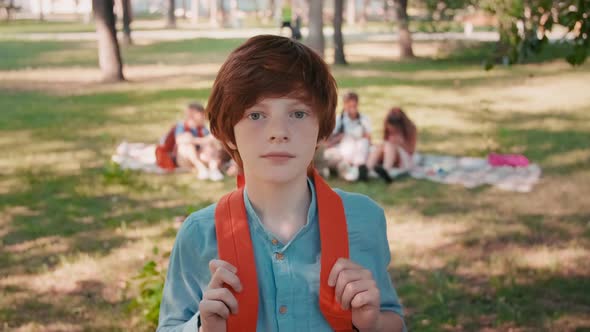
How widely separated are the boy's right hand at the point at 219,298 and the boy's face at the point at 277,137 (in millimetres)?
278

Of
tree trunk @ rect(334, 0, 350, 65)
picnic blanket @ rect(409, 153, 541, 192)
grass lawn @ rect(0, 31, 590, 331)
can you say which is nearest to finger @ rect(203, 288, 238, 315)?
grass lawn @ rect(0, 31, 590, 331)

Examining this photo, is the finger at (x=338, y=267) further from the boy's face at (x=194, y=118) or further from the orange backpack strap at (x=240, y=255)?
the boy's face at (x=194, y=118)

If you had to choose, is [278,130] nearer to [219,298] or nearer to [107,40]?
[219,298]

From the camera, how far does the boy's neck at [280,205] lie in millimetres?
1985

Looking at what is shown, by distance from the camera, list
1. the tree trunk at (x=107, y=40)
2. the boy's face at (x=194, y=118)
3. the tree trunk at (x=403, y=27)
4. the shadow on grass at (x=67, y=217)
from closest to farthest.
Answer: the shadow on grass at (x=67, y=217), the boy's face at (x=194, y=118), the tree trunk at (x=107, y=40), the tree trunk at (x=403, y=27)

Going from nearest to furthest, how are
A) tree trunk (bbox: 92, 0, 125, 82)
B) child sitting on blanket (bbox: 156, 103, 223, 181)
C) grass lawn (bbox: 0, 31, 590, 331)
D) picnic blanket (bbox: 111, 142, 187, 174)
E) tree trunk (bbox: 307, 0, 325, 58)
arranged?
grass lawn (bbox: 0, 31, 590, 331) < child sitting on blanket (bbox: 156, 103, 223, 181) < picnic blanket (bbox: 111, 142, 187, 174) < tree trunk (bbox: 92, 0, 125, 82) < tree trunk (bbox: 307, 0, 325, 58)

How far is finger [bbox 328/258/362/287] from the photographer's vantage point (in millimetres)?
1814

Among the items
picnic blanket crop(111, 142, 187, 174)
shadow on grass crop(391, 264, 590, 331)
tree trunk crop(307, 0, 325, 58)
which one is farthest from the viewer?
tree trunk crop(307, 0, 325, 58)

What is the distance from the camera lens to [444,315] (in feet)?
16.6

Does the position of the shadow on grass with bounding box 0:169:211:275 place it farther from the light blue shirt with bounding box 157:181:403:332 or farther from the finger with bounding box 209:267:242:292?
the finger with bounding box 209:267:242:292

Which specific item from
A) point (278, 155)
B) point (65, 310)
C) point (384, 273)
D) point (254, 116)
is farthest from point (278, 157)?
point (65, 310)

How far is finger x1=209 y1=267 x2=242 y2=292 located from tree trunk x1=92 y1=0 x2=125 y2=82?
17.3 meters

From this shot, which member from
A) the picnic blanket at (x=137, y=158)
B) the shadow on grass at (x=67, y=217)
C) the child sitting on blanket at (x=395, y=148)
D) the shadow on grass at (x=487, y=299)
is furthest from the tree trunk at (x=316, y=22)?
the shadow on grass at (x=487, y=299)

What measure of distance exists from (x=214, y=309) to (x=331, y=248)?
1.08 ft
